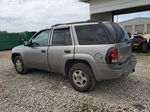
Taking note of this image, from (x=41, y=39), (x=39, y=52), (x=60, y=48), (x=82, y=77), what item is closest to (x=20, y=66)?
(x=39, y=52)

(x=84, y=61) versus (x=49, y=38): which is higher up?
(x=49, y=38)

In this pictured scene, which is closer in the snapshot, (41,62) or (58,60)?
(58,60)

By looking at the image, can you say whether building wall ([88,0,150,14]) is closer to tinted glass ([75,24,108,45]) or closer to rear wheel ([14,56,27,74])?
tinted glass ([75,24,108,45])

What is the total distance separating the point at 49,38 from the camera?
13.9ft

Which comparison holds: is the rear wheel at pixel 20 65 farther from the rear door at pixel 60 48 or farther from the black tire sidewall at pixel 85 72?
the black tire sidewall at pixel 85 72

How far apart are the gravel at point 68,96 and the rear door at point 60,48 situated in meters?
0.68

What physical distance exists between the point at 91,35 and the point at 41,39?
1848mm

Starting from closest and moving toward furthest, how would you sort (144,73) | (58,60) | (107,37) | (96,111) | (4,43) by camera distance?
(96,111) < (107,37) < (58,60) < (144,73) < (4,43)

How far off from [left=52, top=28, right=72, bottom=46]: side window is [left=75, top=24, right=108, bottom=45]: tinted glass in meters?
0.31

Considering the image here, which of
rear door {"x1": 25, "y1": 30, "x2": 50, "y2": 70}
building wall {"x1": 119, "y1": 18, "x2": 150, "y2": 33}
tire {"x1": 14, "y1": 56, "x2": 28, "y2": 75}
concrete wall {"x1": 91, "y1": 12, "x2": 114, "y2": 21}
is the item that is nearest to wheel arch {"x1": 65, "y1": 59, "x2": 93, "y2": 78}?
rear door {"x1": 25, "y1": 30, "x2": 50, "y2": 70}

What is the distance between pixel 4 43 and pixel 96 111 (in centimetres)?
1338

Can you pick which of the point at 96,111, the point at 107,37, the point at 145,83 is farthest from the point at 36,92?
the point at 145,83

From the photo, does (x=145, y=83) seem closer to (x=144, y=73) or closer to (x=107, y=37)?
(x=144, y=73)

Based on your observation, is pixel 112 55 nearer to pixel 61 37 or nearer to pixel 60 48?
pixel 60 48
